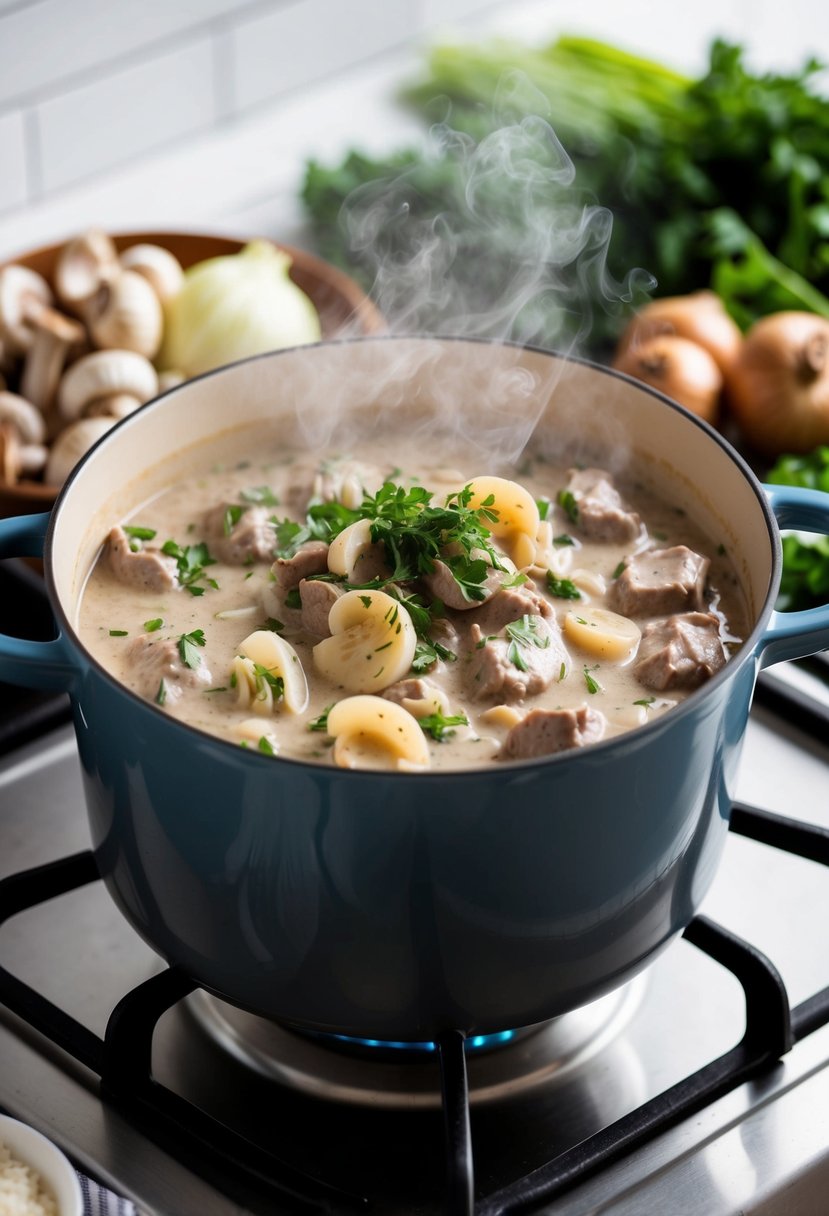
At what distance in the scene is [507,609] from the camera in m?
1.26

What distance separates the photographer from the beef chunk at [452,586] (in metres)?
1.24

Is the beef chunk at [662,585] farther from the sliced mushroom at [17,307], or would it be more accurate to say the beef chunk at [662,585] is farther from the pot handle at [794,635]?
the sliced mushroom at [17,307]

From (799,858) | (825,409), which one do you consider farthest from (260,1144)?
(825,409)

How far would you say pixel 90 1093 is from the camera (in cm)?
116

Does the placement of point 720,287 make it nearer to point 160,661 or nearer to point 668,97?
point 668,97

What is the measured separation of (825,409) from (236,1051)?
127 centimetres

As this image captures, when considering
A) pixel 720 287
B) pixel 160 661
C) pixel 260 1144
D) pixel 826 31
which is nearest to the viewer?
pixel 260 1144

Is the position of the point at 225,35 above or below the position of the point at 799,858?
above

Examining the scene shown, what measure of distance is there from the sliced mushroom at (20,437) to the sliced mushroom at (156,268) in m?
0.26

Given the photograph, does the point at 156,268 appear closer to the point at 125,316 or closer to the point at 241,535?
the point at 125,316

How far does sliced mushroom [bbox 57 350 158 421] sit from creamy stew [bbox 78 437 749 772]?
0.42 m

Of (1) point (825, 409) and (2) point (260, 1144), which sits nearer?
(2) point (260, 1144)

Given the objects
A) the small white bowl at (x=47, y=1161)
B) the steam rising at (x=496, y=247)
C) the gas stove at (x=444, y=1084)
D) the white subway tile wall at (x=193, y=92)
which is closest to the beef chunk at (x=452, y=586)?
the gas stove at (x=444, y=1084)

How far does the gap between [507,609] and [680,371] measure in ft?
2.83
